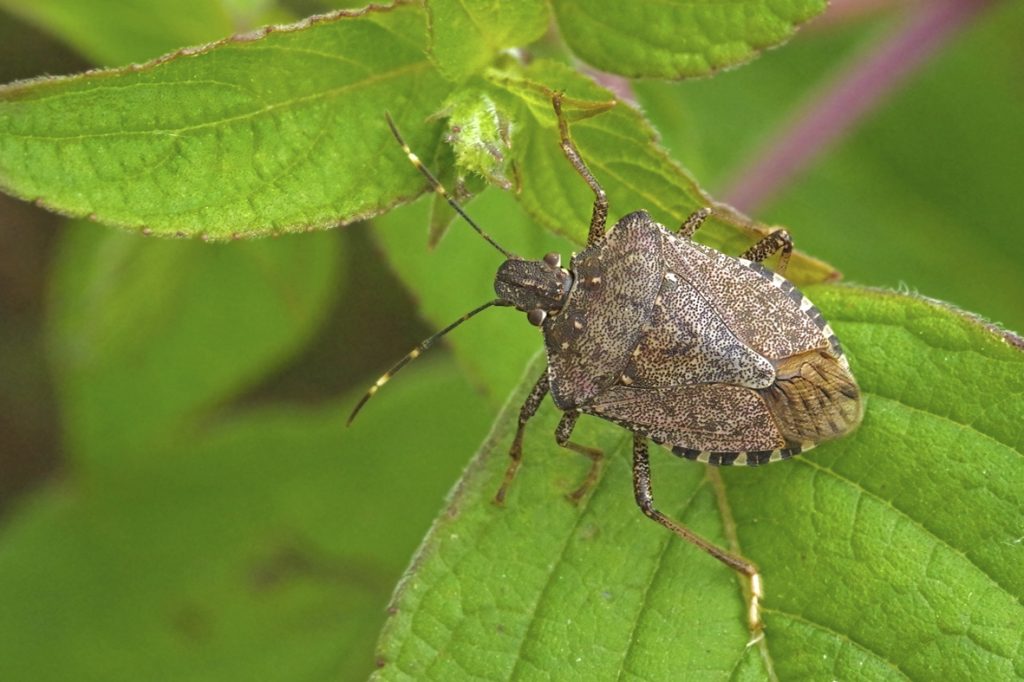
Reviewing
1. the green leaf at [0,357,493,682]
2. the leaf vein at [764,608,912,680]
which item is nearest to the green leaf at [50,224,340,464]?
the green leaf at [0,357,493,682]

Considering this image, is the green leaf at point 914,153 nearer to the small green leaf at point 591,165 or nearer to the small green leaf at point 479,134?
the small green leaf at point 591,165

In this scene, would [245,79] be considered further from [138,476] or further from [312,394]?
[312,394]

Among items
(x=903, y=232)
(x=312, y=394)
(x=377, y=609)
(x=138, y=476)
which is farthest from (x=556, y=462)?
(x=903, y=232)

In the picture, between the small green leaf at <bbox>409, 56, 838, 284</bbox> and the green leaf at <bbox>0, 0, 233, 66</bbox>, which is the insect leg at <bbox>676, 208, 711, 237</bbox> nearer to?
the small green leaf at <bbox>409, 56, 838, 284</bbox>

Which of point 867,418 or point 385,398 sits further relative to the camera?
point 385,398

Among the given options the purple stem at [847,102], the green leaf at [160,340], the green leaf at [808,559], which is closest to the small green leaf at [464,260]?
the green leaf at [808,559]

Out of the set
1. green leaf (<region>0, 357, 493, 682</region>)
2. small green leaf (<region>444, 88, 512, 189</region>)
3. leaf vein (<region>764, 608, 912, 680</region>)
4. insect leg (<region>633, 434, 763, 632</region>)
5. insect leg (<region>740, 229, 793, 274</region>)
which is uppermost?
small green leaf (<region>444, 88, 512, 189</region>)

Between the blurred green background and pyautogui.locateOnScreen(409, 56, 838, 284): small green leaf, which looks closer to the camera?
pyautogui.locateOnScreen(409, 56, 838, 284): small green leaf
